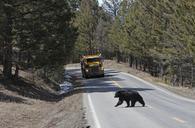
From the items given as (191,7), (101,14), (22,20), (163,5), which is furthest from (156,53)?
(101,14)

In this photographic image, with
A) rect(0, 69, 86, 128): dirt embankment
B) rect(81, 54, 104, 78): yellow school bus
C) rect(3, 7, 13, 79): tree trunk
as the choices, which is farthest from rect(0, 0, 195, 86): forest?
rect(81, 54, 104, 78): yellow school bus

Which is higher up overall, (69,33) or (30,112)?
(69,33)

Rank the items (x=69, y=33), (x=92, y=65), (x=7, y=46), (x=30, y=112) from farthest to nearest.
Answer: (x=92, y=65) < (x=69, y=33) < (x=7, y=46) < (x=30, y=112)

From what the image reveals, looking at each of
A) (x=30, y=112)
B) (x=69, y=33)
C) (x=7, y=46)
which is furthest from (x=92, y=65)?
(x=30, y=112)

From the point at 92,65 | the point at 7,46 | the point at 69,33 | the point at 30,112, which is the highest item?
the point at 69,33

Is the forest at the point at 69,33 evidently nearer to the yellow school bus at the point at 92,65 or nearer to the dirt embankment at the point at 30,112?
the dirt embankment at the point at 30,112

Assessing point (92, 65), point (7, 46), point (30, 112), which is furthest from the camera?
point (92, 65)

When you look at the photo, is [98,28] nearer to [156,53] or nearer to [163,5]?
[156,53]

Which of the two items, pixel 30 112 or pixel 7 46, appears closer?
pixel 30 112

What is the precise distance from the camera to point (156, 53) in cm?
6041

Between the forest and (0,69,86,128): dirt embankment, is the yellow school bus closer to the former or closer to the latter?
the forest

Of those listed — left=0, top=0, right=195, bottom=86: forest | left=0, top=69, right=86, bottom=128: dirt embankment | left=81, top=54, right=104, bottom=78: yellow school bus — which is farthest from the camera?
left=81, top=54, right=104, bottom=78: yellow school bus

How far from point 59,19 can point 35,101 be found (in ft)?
38.8

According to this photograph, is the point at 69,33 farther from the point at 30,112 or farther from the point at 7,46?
the point at 30,112
